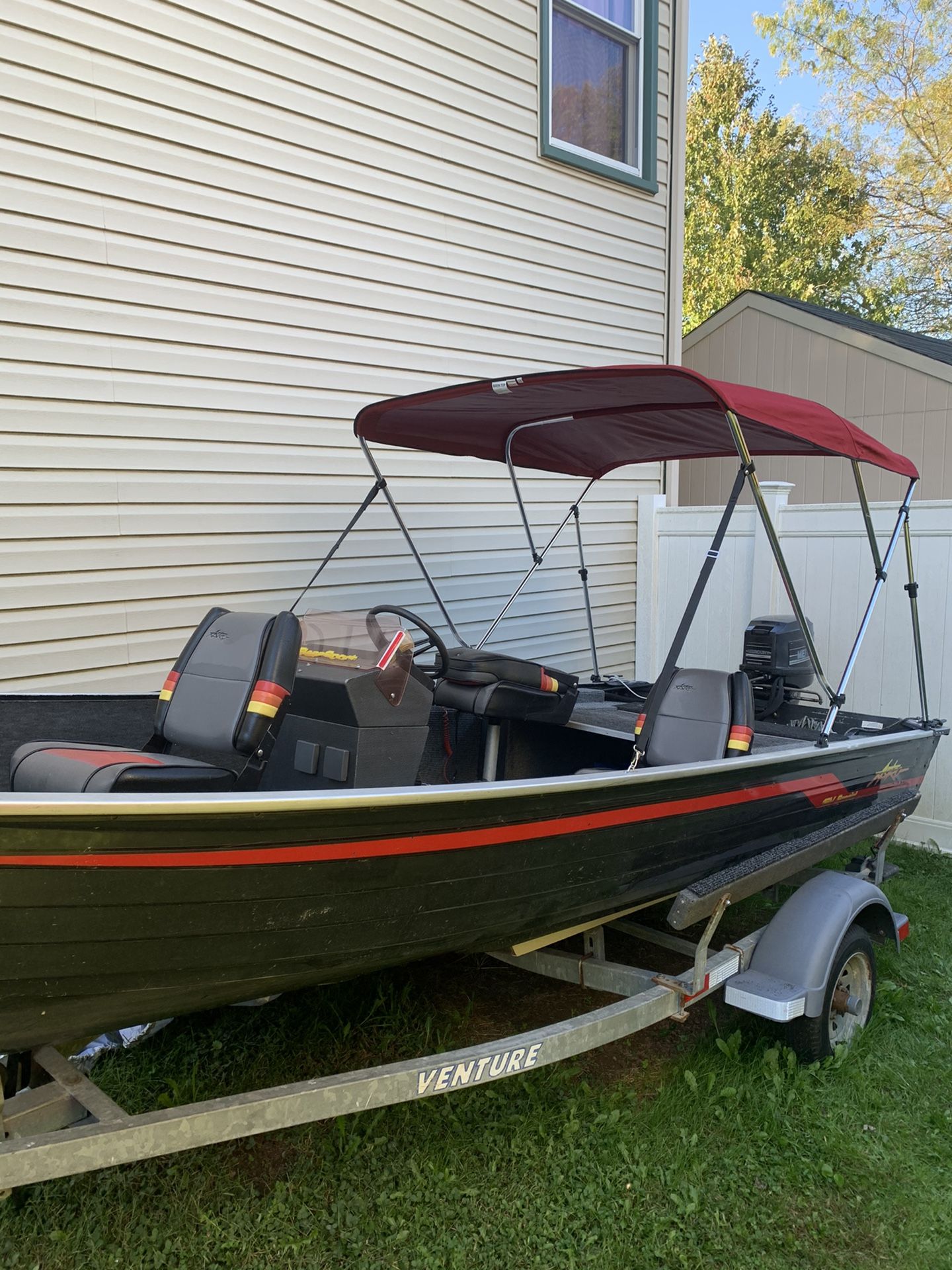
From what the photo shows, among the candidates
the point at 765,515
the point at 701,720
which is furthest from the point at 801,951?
the point at 765,515

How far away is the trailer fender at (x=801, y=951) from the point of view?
3089 mm

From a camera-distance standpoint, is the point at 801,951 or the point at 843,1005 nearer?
the point at 801,951

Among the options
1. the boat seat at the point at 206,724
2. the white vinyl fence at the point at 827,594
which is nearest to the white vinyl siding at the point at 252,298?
the white vinyl fence at the point at 827,594

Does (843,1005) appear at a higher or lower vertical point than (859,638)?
lower

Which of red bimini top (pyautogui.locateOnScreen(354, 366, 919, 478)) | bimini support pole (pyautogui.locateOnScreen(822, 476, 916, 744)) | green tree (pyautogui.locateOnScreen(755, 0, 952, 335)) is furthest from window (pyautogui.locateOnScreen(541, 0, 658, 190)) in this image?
green tree (pyautogui.locateOnScreen(755, 0, 952, 335))

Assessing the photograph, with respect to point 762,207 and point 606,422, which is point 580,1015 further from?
point 762,207

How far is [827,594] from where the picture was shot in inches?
237

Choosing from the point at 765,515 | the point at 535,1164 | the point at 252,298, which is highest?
the point at 252,298

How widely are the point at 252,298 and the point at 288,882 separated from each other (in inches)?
129

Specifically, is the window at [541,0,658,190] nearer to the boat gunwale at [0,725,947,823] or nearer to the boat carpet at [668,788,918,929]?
the boat carpet at [668,788,918,929]

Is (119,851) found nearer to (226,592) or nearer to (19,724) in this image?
(19,724)

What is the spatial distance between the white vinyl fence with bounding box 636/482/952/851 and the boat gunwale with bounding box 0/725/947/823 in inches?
113

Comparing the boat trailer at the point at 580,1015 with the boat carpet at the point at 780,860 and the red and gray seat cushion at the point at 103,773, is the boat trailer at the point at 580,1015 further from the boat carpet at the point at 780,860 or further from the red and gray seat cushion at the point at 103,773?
the red and gray seat cushion at the point at 103,773

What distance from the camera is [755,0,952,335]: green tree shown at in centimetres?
2172
